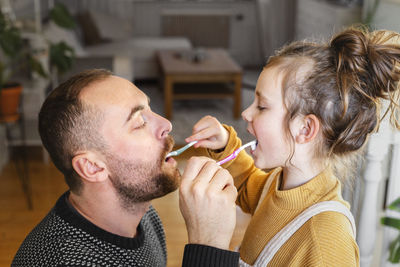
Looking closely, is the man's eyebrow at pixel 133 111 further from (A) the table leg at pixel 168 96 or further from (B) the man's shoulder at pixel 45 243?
(A) the table leg at pixel 168 96

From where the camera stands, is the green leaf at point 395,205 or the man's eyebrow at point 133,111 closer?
the man's eyebrow at point 133,111

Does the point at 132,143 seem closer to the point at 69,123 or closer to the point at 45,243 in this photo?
the point at 69,123

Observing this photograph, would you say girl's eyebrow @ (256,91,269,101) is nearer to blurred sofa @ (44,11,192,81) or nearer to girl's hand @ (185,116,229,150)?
girl's hand @ (185,116,229,150)

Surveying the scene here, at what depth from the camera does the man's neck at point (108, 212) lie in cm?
123

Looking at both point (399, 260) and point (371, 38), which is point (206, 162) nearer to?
point (371, 38)

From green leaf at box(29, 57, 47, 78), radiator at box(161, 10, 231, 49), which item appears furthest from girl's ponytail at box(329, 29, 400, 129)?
radiator at box(161, 10, 231, 49)

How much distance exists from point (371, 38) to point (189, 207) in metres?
0.55

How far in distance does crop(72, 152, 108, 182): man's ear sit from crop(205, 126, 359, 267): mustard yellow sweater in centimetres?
34

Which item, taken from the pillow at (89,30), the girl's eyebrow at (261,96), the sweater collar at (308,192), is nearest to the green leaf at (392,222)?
the sweater collar at (308,192)

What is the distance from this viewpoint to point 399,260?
6.53 feet

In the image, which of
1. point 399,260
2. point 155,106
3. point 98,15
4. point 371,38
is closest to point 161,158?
point 371,38

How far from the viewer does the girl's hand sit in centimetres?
136

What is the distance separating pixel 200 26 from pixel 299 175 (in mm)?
6116

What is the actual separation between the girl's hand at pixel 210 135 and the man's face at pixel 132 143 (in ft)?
0.39
